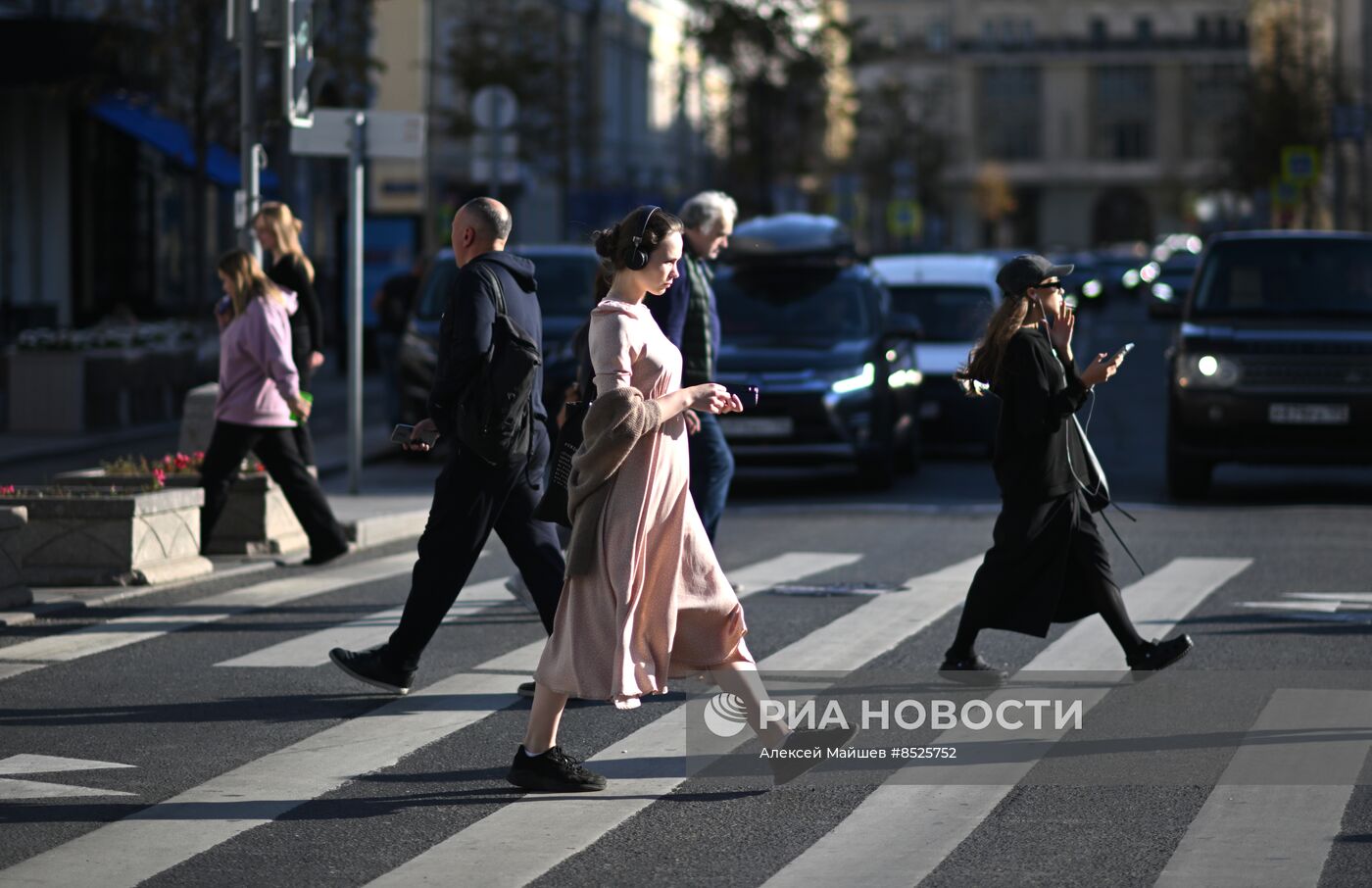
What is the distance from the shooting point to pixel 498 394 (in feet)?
27.4

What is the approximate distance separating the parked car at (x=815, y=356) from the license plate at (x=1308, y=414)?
2.77 m

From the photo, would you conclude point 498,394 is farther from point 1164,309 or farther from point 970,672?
point 1164,309

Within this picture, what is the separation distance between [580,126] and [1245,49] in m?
108

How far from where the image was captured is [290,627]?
10.5m

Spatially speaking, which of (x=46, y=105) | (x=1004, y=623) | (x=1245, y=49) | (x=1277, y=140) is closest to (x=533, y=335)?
(x=1004, y=623)

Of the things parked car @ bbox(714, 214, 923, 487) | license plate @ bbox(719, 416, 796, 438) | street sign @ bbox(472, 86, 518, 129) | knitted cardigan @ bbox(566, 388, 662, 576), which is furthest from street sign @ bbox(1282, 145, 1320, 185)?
knitted cardigan @ bbox(566, 388, 662, 576)

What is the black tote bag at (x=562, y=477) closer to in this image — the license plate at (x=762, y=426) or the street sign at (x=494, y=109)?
the license plate at (x=762, y=426)

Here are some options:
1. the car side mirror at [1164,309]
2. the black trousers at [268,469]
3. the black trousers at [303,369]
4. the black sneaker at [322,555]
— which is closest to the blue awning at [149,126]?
the car side mirror at [1164,309]

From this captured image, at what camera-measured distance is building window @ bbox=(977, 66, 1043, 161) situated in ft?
492

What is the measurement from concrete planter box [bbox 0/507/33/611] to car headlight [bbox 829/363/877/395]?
7.56m

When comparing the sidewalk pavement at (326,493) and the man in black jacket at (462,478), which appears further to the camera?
the sidewalk pavement at (326,493)

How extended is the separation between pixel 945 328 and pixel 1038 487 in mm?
13535

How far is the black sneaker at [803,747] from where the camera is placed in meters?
7.02

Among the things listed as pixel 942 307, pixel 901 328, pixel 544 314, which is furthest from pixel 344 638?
pixel 942 307
